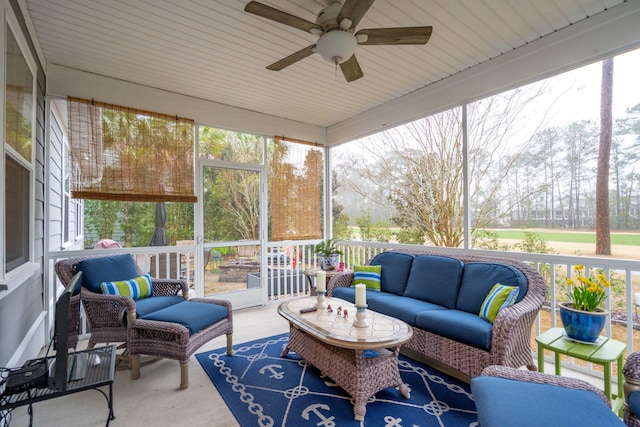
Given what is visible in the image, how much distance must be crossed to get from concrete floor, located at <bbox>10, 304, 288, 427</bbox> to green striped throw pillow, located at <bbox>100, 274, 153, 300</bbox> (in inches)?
26.4

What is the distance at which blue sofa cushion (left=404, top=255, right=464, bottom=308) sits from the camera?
3.08 meters

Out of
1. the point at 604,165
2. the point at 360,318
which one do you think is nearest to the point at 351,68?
the point at 360,318

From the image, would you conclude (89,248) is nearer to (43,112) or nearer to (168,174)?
(168,174)

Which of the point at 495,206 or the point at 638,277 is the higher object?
the point at 495,206

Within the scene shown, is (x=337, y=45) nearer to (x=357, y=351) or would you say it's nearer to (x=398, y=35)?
(x=398, y=35)

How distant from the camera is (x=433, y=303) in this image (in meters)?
3.15

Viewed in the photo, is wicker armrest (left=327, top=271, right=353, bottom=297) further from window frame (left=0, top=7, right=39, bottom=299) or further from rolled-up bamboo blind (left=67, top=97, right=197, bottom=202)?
window frame (left=0, top=7, right=39, bottom=299)

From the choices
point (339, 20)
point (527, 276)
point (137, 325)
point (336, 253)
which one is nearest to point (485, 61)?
point (339, 20)

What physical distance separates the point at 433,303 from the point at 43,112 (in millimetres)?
4559

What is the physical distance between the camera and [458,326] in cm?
250

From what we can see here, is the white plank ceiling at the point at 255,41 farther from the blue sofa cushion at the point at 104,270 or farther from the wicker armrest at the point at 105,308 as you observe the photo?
the wicker armrest at the point at 105,308

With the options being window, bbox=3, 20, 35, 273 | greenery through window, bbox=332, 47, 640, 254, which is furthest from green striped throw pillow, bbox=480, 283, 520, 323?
window, bbox=3, 20, 35, 273

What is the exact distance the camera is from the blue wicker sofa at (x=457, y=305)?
2334 millimetres

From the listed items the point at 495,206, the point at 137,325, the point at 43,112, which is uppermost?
the point at 43,112
